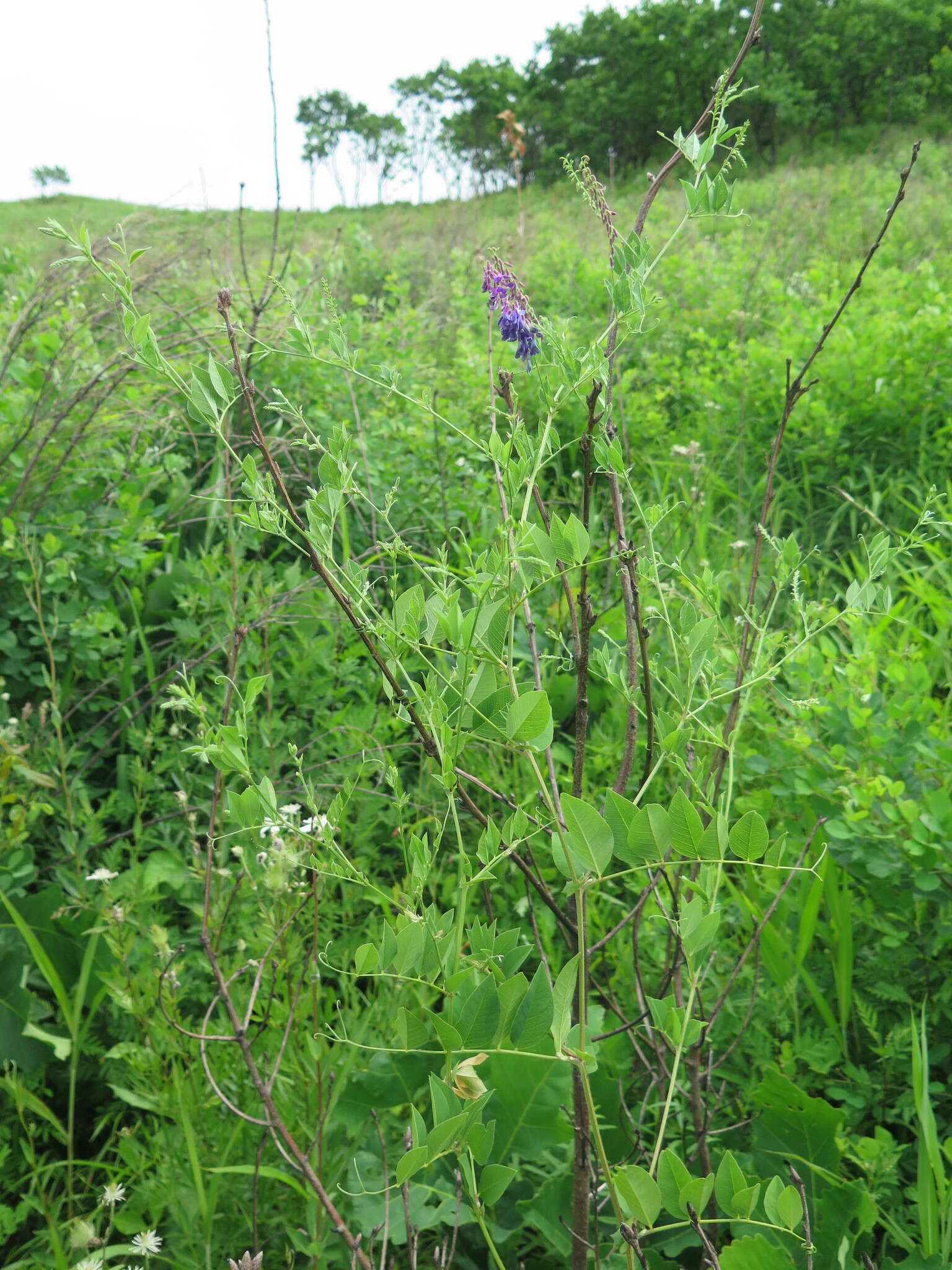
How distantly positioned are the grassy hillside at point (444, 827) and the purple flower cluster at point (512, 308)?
3cm

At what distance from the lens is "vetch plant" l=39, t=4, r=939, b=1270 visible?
645mm

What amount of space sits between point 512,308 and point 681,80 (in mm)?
27952

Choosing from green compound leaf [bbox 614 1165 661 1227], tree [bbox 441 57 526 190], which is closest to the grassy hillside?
green compound leaf [bbox 614 1165 661 1227]

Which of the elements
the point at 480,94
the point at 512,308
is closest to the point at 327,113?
the point at 480,94

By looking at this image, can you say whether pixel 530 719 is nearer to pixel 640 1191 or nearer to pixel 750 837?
pixel 750 837

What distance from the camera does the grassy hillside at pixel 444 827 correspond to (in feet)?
2.35

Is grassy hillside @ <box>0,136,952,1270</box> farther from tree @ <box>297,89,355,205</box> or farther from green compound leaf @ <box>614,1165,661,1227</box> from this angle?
tree @ <box>297,89,355,205</box>

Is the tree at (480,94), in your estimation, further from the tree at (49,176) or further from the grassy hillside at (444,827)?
the grassy hillside at (444,827)

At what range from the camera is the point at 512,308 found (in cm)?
94

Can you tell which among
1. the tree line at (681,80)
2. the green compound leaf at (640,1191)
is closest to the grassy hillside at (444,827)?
the green compound leaf at (640,1191)

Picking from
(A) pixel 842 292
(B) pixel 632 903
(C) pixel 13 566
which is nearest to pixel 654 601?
(B) pixel 632 903

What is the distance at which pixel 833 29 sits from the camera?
21.9 metres

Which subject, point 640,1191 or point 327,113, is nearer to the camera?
point 640,1191

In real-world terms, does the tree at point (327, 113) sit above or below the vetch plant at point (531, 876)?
above
